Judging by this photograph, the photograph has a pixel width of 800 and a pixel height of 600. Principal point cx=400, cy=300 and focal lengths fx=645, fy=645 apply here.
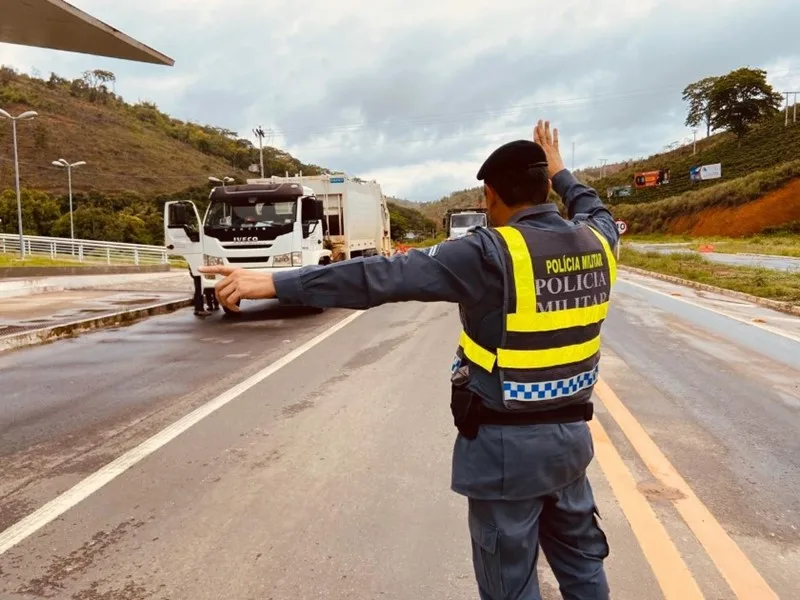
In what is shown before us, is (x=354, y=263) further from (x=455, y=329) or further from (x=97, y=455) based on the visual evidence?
(x=455, y=329)

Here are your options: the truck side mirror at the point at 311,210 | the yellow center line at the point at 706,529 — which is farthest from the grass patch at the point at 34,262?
the yellow center line at the point at 706,529

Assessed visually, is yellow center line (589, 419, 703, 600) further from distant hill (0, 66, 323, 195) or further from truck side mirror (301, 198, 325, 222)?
distant hill (0, 66, 323, 195)

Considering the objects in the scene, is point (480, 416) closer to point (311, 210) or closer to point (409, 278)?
point (409, 278)

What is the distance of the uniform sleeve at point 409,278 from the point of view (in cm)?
189

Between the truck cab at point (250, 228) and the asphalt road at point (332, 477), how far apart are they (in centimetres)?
417

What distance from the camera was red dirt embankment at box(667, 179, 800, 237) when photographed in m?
53.2

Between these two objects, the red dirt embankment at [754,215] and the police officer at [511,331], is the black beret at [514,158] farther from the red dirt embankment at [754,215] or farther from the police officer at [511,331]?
the red dirt embankment at [754,215]

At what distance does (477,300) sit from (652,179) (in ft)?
294

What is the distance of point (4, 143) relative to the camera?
76.0m

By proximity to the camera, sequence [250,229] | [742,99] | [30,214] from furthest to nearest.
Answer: [742,99] < [30,214] < [250,229]

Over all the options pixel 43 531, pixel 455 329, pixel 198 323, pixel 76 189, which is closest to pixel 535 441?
pixel 43 531

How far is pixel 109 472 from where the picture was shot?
14.1 ft

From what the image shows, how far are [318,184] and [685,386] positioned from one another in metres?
12.8

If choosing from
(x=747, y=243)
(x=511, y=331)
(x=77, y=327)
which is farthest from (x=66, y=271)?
(x=747, y=243)
